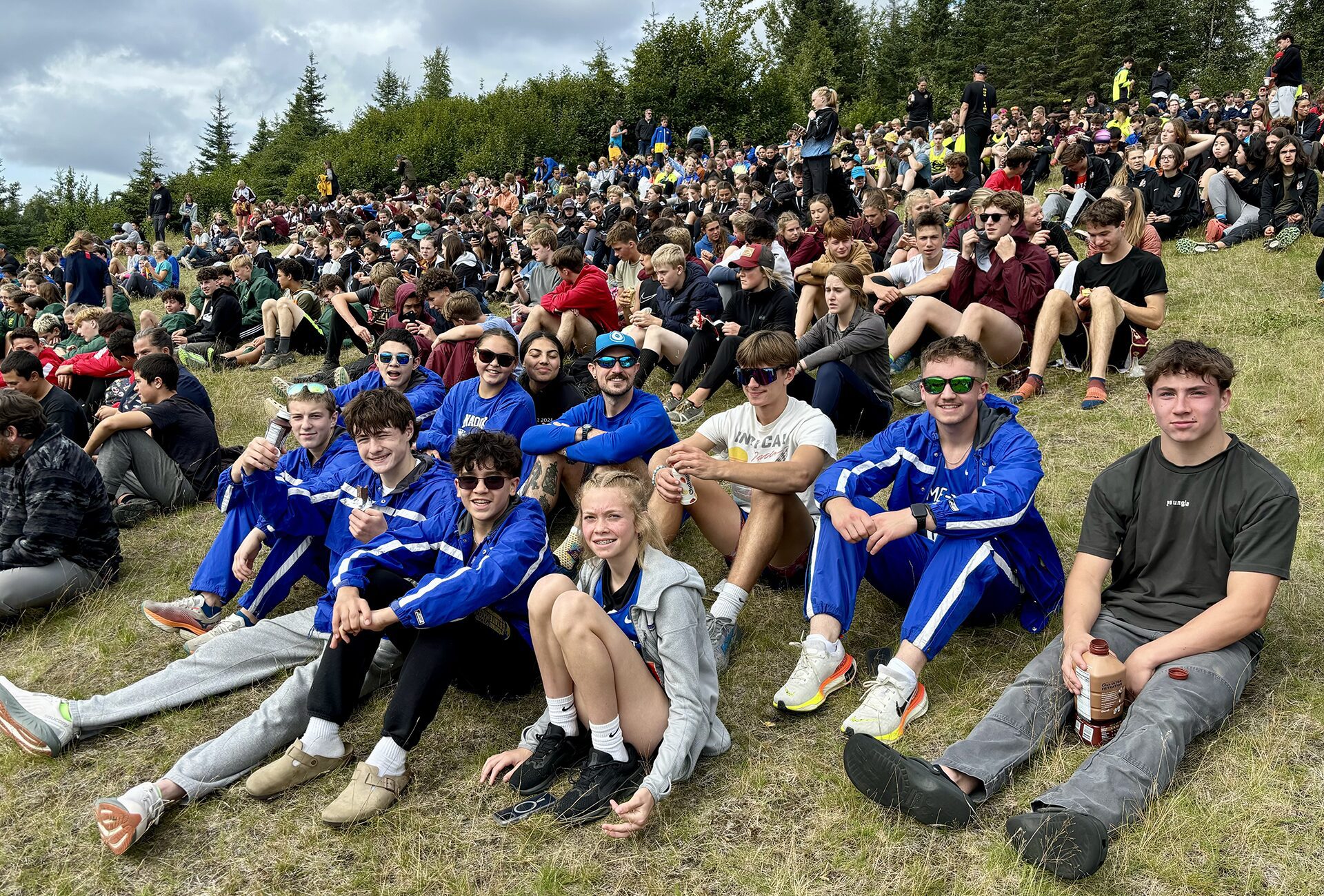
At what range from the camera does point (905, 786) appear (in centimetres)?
330

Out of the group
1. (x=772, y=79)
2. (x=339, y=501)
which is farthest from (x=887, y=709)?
(x=772, y=79)

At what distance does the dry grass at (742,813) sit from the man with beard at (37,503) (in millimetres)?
453

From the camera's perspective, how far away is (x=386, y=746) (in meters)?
3.75

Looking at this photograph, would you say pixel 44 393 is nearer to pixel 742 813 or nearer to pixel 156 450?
pixel 156 450

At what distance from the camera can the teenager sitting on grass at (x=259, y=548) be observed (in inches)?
202

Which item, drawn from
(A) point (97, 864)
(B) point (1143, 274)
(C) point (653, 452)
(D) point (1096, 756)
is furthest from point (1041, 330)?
(A) point (97, 864)

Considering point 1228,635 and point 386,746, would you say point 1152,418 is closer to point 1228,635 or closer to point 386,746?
point 1228,635

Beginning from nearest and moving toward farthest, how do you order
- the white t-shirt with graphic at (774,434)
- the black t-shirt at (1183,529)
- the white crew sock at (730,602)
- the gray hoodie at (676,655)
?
the black t-shirt at (1183,529) → the gray hoodie at (676,655) → the white crew sock at (730,602) → the white t-shirt with graphic at (774,434)

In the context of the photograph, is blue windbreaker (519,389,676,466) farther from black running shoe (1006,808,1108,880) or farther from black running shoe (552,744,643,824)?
black running shoe (1006,808,1108,880)

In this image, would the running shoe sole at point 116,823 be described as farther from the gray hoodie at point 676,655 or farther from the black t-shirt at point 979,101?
the black t-shirt at point 979,101

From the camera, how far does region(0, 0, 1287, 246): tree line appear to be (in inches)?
1652

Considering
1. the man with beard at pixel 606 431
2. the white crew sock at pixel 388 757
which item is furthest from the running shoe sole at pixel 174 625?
the white crew sock at pixel 388 757

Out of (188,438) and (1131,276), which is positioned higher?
(1131,276)

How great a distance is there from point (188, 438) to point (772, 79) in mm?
41090
